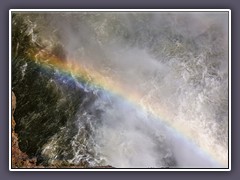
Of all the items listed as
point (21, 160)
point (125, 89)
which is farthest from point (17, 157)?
point (125, 89)

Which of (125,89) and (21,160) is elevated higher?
(125,89)

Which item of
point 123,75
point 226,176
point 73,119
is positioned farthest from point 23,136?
point 226,176

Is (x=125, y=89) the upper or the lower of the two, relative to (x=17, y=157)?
upper

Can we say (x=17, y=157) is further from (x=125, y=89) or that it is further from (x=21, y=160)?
(x=125, y=89)

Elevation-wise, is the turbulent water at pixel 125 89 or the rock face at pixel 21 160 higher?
the turbulent water at pixel 125 89

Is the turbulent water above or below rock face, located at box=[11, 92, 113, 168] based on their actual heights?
above

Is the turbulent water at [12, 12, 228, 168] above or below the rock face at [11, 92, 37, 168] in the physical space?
above

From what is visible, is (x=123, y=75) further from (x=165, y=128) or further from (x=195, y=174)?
(x=195, y=174)

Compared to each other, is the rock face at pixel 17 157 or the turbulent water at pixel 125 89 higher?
the turbulent water at pixel 125 89
